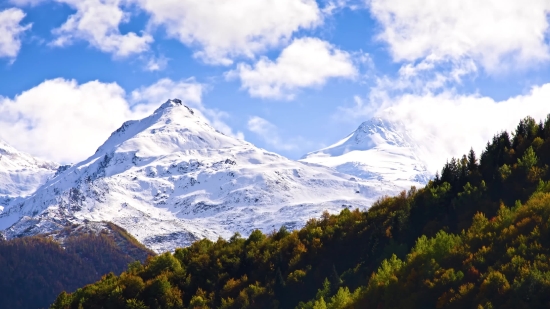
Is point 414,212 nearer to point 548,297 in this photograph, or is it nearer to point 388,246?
point 388,246

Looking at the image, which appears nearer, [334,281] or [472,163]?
[334,281]

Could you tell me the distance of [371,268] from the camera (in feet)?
298

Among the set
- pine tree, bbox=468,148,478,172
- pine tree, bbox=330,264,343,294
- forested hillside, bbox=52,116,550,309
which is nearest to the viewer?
forested hillside, bbox=52,116,550,309

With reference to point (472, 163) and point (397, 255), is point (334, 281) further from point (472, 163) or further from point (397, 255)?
point (472, 163)

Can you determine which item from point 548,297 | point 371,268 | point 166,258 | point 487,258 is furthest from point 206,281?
point 548,297

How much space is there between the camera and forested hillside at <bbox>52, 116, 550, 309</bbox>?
231 ft

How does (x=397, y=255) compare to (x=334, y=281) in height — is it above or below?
above

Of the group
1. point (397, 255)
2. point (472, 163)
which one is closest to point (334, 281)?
point (397, 255)

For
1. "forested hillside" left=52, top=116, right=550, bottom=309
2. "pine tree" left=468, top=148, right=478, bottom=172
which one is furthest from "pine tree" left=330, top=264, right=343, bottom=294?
"pine tree" left=468, top=148, right=478, bottom=172

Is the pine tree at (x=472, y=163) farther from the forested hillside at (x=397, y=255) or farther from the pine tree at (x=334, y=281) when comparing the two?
the pine tree at (x=334, y=281)

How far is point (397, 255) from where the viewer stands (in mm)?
90812

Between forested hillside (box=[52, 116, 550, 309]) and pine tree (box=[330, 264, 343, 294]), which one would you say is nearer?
forested hillside (box=[52, 116, 550, 309])

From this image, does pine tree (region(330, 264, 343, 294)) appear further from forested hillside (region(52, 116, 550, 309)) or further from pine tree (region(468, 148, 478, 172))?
pine tree (region(468, 148, 478, 172))

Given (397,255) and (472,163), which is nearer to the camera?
(397,255)
